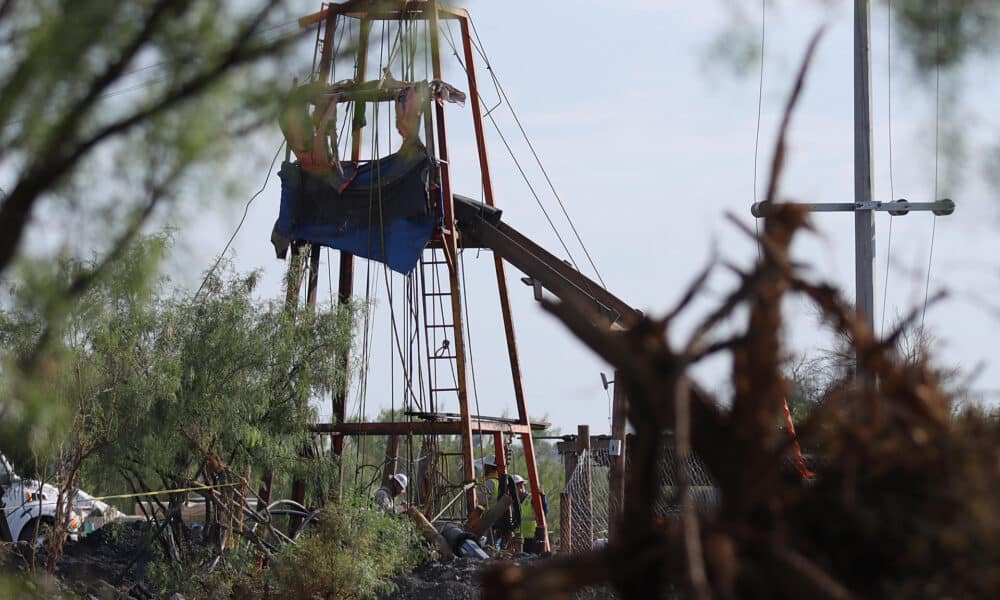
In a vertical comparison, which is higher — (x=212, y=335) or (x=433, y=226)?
(x=433, y=226)

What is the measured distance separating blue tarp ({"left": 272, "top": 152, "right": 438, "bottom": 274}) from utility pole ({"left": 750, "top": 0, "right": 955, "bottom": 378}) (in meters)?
6.95

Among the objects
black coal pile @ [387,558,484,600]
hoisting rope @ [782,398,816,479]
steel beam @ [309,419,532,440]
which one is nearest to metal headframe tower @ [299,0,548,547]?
steel beam @ [309,419,532,440]

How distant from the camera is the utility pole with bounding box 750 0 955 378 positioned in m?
10.1

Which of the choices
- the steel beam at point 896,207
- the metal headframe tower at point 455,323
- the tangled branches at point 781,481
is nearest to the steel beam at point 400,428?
the metal headframe tower at point 455,323

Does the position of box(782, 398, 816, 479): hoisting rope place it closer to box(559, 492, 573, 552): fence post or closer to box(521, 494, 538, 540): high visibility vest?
box(559, 492, 573, 552): fence post

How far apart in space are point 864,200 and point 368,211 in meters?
7.90

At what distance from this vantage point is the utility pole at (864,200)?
10117 millimetres

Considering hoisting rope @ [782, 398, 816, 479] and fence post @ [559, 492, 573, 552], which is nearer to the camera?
hoisting rope @ [782, 398, 816, 479]

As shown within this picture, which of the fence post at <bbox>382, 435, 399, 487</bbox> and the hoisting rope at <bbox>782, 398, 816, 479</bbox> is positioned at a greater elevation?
the fence post at <bbox>382, 435, 399, 487</bbox>

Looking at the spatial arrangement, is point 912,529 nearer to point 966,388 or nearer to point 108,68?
point 966,388

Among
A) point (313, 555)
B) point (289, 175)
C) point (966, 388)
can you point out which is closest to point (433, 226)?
point (289, 175)

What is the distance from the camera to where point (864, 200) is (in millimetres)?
10398

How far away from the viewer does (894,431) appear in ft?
8.70

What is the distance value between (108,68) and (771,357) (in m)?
1.55
